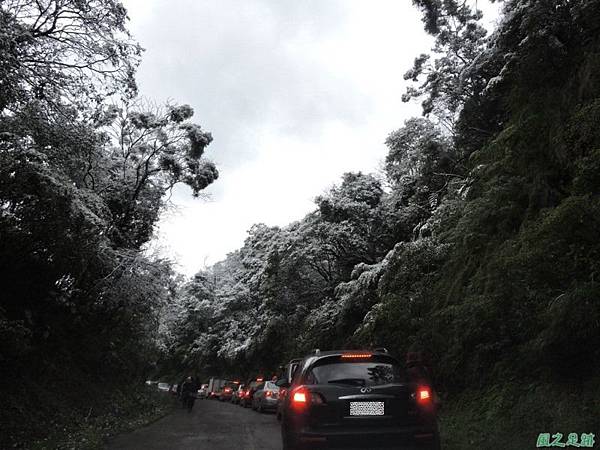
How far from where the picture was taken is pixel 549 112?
35.6ft

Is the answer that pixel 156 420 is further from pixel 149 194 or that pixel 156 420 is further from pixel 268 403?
pixel 149 194

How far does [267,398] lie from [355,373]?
1681cm

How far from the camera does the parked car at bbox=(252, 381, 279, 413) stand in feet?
70.0

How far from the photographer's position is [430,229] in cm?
1645

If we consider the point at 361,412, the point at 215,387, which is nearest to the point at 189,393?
the point at 361,412

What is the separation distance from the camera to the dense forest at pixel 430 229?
813 centimetres

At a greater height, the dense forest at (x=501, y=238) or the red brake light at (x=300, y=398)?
the dense forest at (x=501, y=238)

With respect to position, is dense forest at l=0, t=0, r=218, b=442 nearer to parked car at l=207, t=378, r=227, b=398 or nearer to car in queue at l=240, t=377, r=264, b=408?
car in queue at l=240, t=377, r=264, b=408

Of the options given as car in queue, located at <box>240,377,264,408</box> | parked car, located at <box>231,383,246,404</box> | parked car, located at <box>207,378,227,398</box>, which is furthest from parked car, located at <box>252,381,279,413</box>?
parked car, located at <box>207,378,227,398</box>

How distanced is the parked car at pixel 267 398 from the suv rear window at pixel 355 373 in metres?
15.5

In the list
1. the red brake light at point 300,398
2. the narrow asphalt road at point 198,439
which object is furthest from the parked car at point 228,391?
the red brake light at point 300,398

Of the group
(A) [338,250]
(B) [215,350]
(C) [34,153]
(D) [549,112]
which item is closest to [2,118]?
(C) [34,153]

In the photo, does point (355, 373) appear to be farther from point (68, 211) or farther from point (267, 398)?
point (267, 398)

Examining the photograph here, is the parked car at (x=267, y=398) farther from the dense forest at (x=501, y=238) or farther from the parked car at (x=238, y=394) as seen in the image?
the parked car at (x=238, y=394)
